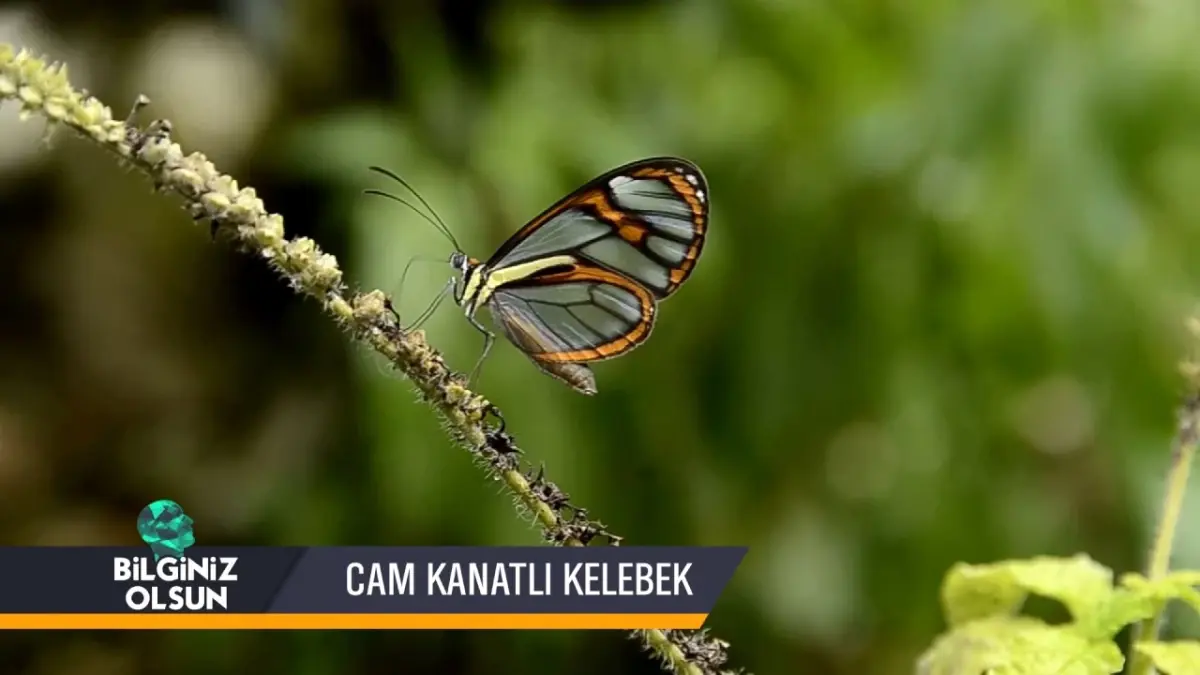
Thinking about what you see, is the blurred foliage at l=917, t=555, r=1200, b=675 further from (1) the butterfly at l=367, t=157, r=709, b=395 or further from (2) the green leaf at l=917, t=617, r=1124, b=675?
(1) the butterfly at l=367, t=157, r=709, b=395

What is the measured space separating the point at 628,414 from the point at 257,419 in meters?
0.40

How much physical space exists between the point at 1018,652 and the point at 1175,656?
4 cm

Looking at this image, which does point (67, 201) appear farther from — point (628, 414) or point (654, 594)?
point (654, 594)

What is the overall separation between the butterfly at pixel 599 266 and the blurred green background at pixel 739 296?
0.44m

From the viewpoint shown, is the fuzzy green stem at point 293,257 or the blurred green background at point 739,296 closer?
the fuzzy green stem at point 293,257

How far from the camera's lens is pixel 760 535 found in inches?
42.4

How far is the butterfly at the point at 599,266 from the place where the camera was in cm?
44

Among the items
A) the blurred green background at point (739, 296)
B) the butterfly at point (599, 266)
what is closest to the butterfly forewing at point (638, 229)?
the butterfly at point (599, 266)

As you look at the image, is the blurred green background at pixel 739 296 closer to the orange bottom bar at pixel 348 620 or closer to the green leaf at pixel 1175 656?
the orange bottom bar at pixel 348 620

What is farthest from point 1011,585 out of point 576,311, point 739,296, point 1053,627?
point 739,296

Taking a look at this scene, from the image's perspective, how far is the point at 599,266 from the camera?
1.48 ft

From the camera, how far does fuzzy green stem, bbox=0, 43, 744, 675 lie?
23cm

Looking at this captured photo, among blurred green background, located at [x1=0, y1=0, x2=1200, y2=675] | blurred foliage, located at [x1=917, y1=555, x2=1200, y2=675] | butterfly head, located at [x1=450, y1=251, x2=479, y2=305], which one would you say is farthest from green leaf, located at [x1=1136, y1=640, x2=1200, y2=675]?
blurred green background, located at [x1=0, y1=0, x2=1200, y2=675]

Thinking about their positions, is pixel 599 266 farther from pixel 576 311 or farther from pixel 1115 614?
pixel 1115 614
